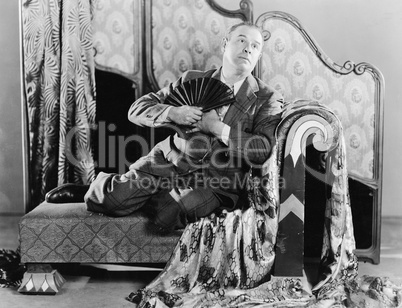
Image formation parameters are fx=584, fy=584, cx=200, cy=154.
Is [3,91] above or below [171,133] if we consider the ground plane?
above

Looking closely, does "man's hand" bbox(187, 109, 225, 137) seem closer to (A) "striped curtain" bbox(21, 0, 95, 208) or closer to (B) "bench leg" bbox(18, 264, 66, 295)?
(A) "striped curtain" bbox(21, 0, 95, 208)

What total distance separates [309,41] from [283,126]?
792 mm

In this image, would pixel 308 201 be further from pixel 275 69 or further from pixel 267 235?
pixel 275 69

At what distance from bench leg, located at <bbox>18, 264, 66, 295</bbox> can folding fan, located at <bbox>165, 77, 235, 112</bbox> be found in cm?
121

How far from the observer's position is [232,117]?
3.40m

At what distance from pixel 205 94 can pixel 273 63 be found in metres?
0.61

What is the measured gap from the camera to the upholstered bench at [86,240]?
325cm

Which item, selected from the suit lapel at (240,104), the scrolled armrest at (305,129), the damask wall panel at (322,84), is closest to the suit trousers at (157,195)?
Answer: the suit lapel at (240,104)

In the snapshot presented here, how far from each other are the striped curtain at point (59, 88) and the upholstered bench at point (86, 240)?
2.00ft

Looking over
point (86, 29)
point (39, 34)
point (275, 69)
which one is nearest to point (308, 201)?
Answer: point (275, 69)

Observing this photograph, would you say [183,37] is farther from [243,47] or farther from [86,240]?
[86,240]

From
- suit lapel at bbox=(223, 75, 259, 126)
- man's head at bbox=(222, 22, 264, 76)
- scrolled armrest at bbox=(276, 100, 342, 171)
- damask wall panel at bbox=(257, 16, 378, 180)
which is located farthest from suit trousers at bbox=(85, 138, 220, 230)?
damask wall panel at bbox=(257, 16, 378, 180)

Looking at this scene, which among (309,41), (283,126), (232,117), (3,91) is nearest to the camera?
(283,126)

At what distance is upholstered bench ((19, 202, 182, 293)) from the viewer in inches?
128
